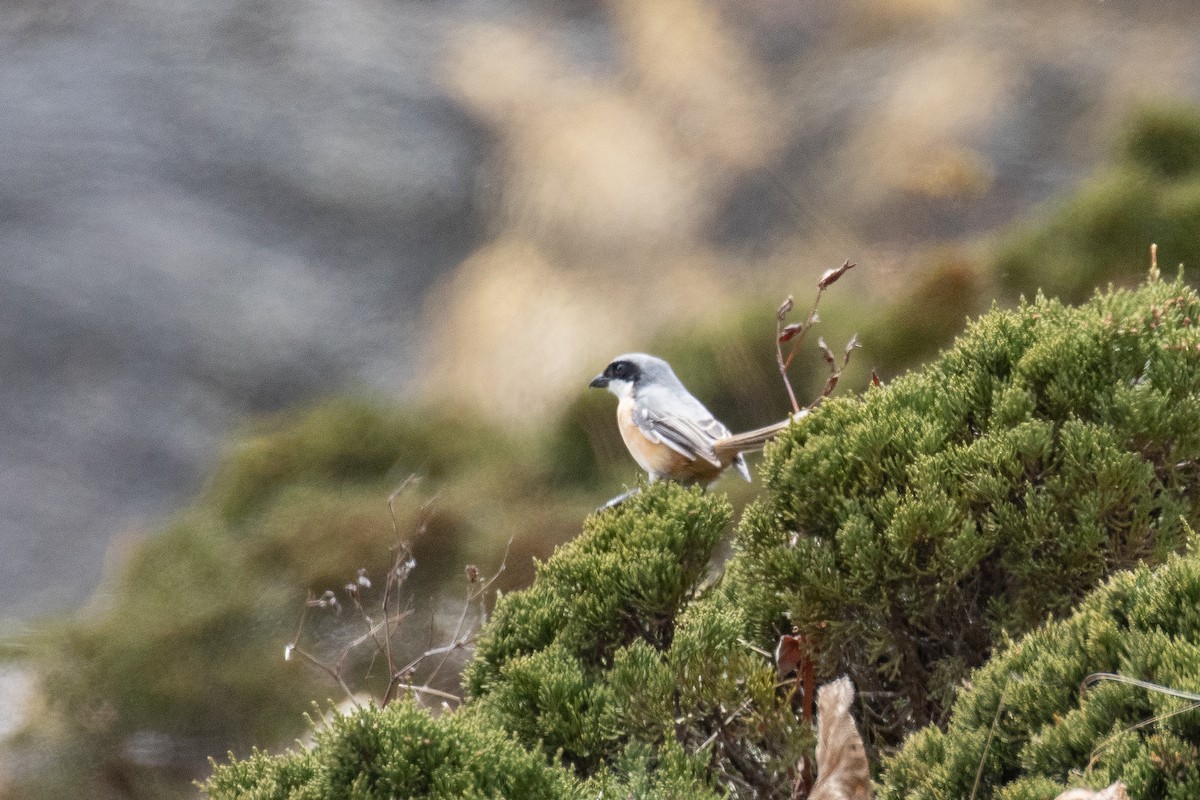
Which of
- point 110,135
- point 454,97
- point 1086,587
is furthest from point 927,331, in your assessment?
point 110,135

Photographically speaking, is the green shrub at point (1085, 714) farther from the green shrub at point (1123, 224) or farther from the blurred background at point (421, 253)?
the green shrub at point (1123, 224)

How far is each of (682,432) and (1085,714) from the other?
1157 millimetres

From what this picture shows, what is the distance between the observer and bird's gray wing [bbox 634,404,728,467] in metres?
2.08

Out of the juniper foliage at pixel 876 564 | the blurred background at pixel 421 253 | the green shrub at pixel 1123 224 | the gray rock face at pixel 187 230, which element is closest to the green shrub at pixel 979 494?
the juniper foliage at pixel 876 564

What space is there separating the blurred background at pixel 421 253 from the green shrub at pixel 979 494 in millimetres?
1861

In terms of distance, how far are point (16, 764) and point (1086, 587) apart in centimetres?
282

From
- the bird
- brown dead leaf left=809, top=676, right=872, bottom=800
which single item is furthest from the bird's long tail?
brown dead leaf left=809, top=676, right=872, bottom=800

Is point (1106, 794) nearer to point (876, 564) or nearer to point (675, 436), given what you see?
point (876, 564)

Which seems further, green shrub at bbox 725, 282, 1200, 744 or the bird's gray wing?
the bird's gray wing

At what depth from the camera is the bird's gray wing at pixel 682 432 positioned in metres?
2.08

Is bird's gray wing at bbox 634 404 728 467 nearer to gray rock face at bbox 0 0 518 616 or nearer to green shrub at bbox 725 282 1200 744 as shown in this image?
green shrub at bbox 725 282 1200 744

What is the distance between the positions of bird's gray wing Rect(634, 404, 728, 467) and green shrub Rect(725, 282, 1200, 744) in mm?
575

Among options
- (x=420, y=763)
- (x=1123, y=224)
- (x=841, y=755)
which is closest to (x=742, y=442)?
(x=841, y=755)

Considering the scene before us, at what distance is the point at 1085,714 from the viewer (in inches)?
39.4
